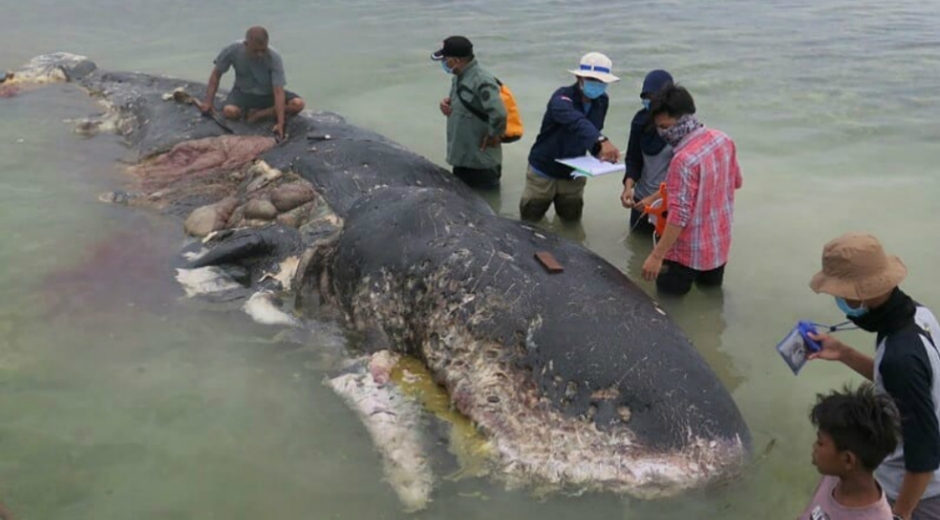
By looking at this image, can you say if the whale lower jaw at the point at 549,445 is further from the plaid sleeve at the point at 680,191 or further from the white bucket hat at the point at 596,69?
the white bucket hat at the point at 596,69

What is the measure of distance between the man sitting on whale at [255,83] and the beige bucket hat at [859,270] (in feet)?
21.1

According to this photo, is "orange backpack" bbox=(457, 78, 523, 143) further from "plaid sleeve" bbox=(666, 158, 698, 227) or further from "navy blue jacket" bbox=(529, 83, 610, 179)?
"plaid sleeve" bbox=(666, 158, 698, 227)

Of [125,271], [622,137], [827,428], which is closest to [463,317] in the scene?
[827,428]

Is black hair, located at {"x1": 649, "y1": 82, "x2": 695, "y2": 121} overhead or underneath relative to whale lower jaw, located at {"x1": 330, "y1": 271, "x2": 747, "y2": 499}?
overhead

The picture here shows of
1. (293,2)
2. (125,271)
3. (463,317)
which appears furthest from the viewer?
(293,2)

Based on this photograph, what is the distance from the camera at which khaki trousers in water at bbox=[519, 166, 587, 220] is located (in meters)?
7.62

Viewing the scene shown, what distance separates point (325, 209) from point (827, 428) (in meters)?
4.79

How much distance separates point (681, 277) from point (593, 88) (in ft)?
5.57

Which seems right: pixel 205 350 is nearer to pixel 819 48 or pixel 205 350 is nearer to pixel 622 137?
pixel 622 137

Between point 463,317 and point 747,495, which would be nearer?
point 747,495

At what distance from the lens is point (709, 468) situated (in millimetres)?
4082

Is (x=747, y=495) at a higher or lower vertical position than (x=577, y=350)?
lower

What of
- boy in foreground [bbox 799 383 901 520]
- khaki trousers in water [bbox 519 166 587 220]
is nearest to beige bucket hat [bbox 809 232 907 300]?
boy in foreground [bbox 799 383 901 520]

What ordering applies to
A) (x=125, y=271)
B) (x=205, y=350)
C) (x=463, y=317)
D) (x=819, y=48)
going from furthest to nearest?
(x=819, y=48), (x=125, y=271), (x=205, y=350), (x=463, y=317)
